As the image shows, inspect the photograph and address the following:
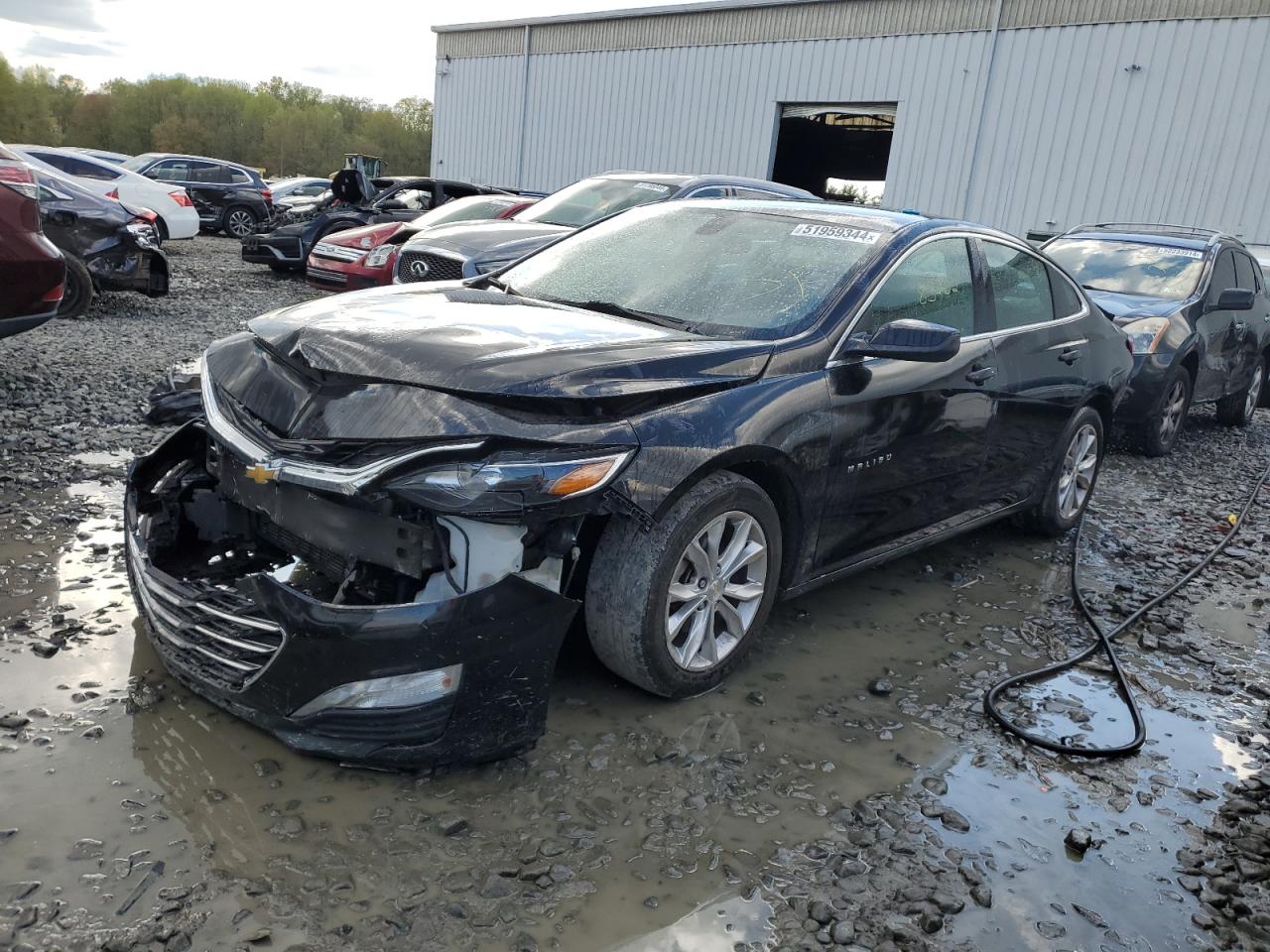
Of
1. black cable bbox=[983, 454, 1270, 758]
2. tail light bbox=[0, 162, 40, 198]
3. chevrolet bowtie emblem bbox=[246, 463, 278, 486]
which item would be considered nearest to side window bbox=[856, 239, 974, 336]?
black cable bbox=[983, 454, 1270, 758]

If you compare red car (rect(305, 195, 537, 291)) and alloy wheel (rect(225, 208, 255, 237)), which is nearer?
red car (rect(305, 195, 537, 291))

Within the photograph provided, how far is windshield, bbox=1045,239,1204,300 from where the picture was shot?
8.06 meters

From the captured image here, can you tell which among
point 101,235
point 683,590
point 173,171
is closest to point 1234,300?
point 683,590

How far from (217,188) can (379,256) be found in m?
12.3

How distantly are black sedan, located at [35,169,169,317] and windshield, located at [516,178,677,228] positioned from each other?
11.7 ft

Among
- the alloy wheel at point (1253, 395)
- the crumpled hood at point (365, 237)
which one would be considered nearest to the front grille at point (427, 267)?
the crumpled hood at point (365, 237)

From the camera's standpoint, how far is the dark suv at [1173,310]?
24.7 feet

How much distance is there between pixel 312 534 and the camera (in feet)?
→ 8.87

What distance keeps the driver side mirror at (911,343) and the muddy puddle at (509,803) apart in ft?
3.72

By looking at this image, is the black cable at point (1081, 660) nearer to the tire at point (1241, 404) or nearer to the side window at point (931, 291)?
the side window at point (931, 291)

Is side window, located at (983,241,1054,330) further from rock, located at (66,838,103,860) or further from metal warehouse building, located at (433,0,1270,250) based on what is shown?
metal warehouse building, located at (433,0,1270,250)

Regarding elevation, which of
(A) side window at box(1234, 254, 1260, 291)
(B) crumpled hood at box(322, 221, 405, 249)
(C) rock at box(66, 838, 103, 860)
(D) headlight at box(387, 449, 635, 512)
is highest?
(A) side window at box(1234, 254, 1260, 291)

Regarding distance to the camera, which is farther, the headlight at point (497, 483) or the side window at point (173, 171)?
the side window at point (173, 171)

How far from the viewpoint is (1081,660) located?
12.8ft
